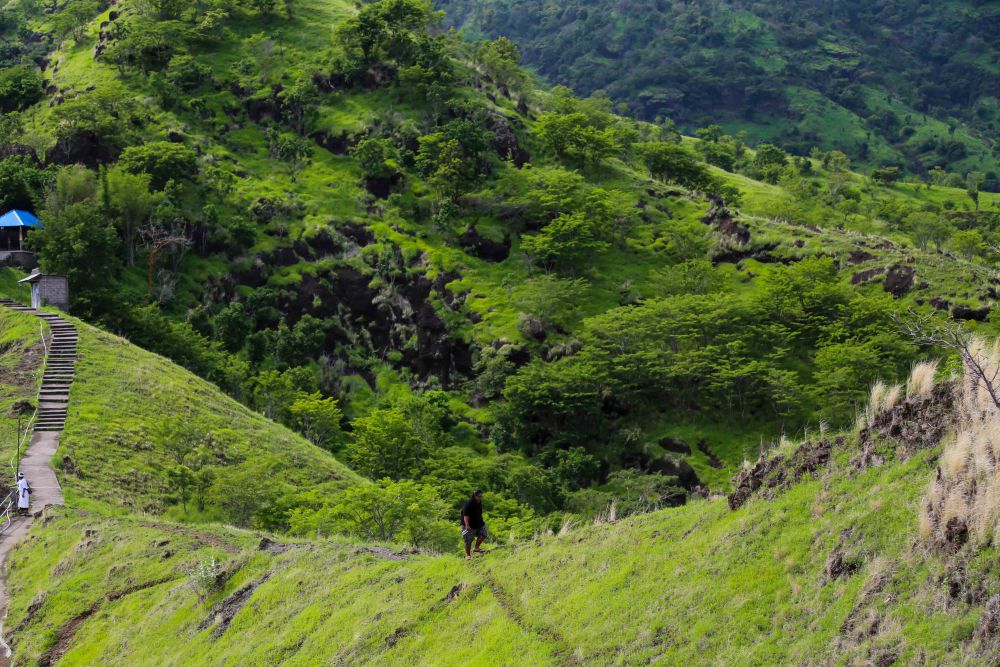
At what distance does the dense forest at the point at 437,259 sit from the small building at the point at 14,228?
86.3 inches

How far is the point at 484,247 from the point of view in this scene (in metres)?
83.8

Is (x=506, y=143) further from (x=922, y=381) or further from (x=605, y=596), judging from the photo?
(x=605, y=596)

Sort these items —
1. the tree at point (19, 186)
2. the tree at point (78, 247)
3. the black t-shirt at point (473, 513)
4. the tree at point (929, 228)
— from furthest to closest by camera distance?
the tree at point (929, 228), the tree at point (19, 186), the tree at point (78, 247), the black t-shirt at point (473, 513)

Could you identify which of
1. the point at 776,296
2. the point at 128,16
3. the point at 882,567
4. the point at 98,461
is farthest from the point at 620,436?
the point at 128,16

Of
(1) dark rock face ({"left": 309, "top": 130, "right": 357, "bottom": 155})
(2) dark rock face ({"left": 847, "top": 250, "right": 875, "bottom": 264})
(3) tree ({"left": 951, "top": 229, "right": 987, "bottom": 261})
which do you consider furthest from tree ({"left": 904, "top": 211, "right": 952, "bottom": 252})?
(1) dark rock face ({"left": 309, "top": 130, "right": 357, "bottom": 155})

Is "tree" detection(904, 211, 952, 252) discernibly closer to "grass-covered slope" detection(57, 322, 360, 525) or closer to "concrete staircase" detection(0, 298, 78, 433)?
"grass-covered slope" detection(57, 322, 360, 525)

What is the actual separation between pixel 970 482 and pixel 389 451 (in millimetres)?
44210

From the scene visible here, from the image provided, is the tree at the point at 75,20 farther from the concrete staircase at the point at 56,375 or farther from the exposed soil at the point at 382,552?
the exposed soil at the point at 382,552

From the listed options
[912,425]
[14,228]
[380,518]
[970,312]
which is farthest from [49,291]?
[970,312]

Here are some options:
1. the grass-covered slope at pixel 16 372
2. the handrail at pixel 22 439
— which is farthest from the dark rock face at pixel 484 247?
the handrail at pixel 22 439

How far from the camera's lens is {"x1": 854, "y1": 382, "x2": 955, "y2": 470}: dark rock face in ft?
48.0

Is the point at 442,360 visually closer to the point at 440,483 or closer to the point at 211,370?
the point at 211,370

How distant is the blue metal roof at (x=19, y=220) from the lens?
74.0 metres

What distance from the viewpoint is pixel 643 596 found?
15.4 meters
